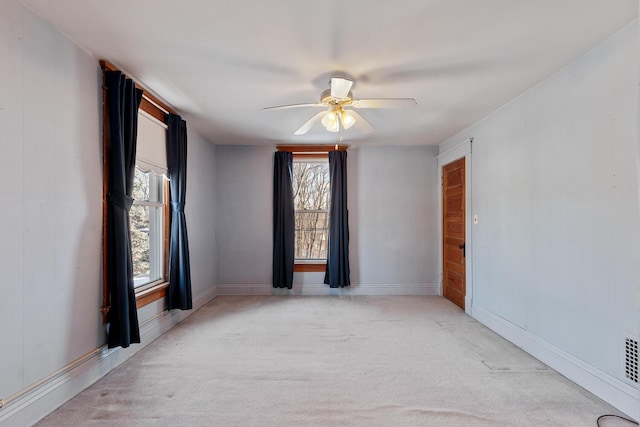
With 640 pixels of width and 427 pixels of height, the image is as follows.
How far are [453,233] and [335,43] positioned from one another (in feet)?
11.1

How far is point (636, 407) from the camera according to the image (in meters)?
1.82

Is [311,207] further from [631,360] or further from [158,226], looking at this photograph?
[631,360]

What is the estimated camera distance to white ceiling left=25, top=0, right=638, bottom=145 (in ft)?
5.74

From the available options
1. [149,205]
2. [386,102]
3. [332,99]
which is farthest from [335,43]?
[149,205]

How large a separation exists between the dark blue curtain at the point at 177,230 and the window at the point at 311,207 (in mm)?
1966

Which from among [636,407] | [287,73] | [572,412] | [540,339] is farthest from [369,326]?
[287,73]

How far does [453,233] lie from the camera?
4477 millimetres

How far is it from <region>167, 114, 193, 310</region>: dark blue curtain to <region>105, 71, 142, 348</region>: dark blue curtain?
3.06 feet

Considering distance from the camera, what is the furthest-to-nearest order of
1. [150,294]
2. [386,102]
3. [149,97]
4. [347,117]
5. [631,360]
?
[150,294] → [149,97] → [347,117] → [386,102] → [631,360]

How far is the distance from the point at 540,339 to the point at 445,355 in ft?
2.70

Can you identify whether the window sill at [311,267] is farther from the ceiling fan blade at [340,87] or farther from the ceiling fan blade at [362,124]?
the ceiling fan blade at [340,87]

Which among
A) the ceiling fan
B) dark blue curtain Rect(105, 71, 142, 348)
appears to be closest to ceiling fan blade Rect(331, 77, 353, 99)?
the ceiling fan

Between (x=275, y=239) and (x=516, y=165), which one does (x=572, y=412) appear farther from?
(x=275, y=239)

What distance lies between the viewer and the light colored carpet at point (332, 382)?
6.19 ft
